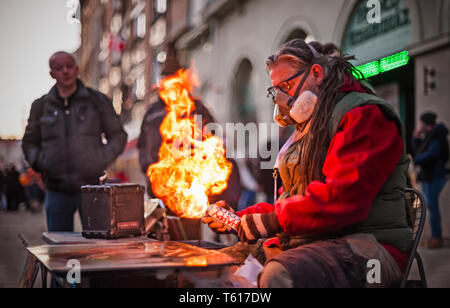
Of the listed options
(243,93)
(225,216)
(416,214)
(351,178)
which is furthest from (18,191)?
(351,178)

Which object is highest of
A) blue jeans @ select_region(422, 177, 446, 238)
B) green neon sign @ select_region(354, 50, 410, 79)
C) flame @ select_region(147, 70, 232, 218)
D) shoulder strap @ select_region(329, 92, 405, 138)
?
green neon sign @ select_region(354, 50, 410, 79)

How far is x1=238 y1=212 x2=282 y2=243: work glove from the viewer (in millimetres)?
2252

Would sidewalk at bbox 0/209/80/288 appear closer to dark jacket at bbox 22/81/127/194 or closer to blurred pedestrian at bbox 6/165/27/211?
dark jacket at bbox 22/81/127/194

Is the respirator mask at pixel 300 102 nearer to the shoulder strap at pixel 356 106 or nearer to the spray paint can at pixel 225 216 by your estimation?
the shoulder strap at pixel 356 106

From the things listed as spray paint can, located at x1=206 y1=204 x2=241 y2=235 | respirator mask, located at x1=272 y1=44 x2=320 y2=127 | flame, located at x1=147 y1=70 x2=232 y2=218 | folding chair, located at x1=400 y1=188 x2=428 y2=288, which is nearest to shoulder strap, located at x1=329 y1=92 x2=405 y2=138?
respirator mask, located at x1=272 y1=44 x2=320 y2=127

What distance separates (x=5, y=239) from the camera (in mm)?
10469

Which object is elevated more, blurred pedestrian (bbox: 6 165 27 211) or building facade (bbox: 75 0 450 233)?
building facade (bbox: 75 0 450 233)

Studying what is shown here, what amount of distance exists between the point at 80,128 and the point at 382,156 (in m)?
3.31

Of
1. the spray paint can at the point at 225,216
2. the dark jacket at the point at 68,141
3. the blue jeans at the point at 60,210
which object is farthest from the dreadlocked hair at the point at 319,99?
the blue jeans at the point at 60,210

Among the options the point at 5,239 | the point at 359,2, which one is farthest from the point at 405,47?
the point at 5,239

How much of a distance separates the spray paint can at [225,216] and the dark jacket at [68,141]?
2.31 metres

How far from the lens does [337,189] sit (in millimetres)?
2020

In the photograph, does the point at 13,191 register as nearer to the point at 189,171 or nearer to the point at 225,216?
the point at 189,171

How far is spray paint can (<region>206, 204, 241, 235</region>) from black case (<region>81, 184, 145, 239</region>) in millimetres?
1063
